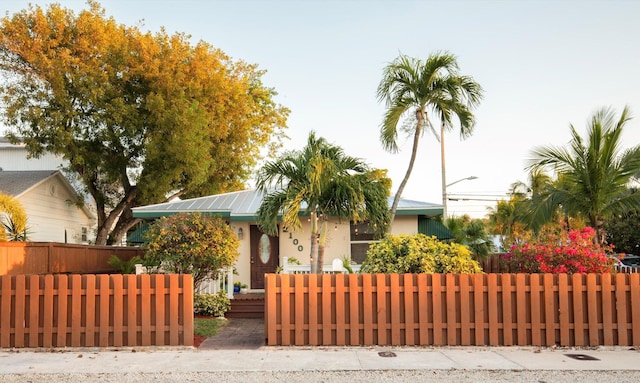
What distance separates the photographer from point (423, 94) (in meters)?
14.6

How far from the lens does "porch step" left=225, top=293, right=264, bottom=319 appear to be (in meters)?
14.1

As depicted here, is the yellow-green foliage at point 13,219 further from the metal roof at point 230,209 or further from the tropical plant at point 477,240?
the tropical plant at point 477,240

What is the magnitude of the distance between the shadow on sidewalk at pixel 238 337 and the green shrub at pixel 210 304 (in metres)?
0.52

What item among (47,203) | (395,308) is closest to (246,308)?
(395,308)

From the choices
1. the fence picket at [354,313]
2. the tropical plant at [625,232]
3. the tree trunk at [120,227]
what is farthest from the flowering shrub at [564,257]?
the tropical plant at [625,232]

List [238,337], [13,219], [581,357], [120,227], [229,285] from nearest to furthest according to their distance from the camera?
[581,357] < [238,337] < [229,285] < [13,219] < [120,227]

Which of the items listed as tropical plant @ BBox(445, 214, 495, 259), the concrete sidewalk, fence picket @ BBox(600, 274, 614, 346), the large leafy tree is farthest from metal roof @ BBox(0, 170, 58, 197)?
fence picket @ BBox(600, 274, 614, 346)

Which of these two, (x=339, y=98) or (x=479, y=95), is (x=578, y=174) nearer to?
(x=479, y=95)

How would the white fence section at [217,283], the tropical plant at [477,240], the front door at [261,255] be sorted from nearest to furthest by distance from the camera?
the white fence section at [217,283] < the front door at [261,255] < the tropical plant at [477,240]

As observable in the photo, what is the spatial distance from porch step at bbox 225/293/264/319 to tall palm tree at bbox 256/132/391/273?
7.01 ft

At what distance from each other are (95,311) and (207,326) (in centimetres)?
292

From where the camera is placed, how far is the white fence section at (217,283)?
46.3 ft

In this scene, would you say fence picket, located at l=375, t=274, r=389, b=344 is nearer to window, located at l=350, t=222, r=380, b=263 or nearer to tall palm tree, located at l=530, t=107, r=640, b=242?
tall palm tree, located at l=530, t=107, r=640, b=242

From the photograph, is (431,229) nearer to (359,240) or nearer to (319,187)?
(359,240)
